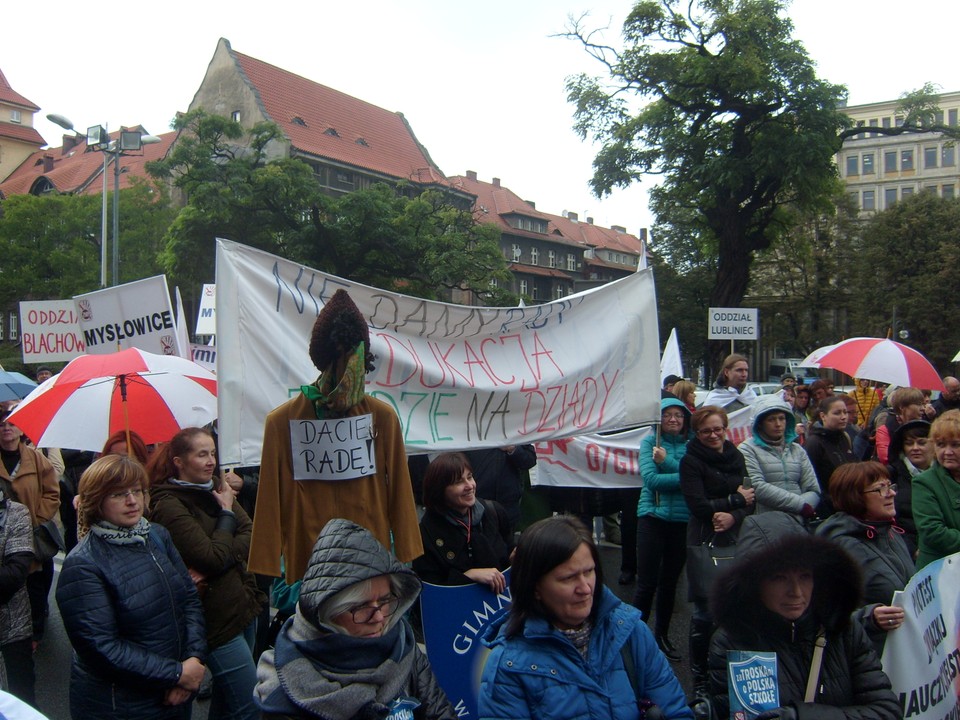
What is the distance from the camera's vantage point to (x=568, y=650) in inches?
94.5

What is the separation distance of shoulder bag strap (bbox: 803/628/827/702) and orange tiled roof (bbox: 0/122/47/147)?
270 ft

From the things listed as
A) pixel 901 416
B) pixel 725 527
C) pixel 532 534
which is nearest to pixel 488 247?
pixel 901 416

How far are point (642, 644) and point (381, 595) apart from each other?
75 centimetres

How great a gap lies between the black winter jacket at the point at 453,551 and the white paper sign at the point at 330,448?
1.79 ft

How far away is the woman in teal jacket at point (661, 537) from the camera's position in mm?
5371

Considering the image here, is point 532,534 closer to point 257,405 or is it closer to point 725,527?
point 257,405

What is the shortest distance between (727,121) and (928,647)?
27.3m

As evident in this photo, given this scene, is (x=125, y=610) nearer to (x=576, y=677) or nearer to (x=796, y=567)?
(x=576, y=677)

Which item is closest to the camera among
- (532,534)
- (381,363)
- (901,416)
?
(532,534)

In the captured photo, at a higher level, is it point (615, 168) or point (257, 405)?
point (615, 168)

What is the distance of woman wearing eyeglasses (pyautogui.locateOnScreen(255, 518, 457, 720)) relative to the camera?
229 cm

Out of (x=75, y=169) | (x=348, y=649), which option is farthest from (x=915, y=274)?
(x=75, y=169)

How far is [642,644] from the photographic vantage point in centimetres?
244

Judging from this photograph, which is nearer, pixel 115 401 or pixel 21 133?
pixel 115 401
